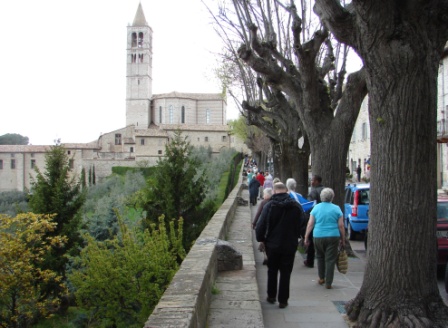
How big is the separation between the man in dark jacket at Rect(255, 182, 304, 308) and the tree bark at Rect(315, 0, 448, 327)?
1224mm

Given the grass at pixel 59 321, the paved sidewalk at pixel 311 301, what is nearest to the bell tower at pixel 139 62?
the grass at pixel 59 321

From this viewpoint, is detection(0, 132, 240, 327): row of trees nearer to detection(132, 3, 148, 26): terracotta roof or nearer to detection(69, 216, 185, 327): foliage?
detection(69, 216, 185, 327): foliage

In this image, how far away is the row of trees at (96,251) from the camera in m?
6.96

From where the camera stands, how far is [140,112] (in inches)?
3625

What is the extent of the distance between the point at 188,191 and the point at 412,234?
368 inches

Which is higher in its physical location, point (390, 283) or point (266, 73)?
point (266, 73)

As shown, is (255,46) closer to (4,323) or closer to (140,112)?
(4,323)

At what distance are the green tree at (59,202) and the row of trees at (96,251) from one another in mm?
26

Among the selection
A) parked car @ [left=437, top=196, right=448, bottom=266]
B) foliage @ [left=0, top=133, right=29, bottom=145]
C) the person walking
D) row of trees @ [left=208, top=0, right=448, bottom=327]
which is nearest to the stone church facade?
foliage @ [left=0, top=133, right=29, bottom=145]

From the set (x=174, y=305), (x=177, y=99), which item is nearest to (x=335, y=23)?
(x=174, y=305)

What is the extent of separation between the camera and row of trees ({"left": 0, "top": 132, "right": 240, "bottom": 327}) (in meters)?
6.96

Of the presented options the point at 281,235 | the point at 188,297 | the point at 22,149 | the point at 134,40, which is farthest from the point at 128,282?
the point at 134,40

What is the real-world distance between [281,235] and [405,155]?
1811mm

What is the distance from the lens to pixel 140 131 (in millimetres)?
73938
